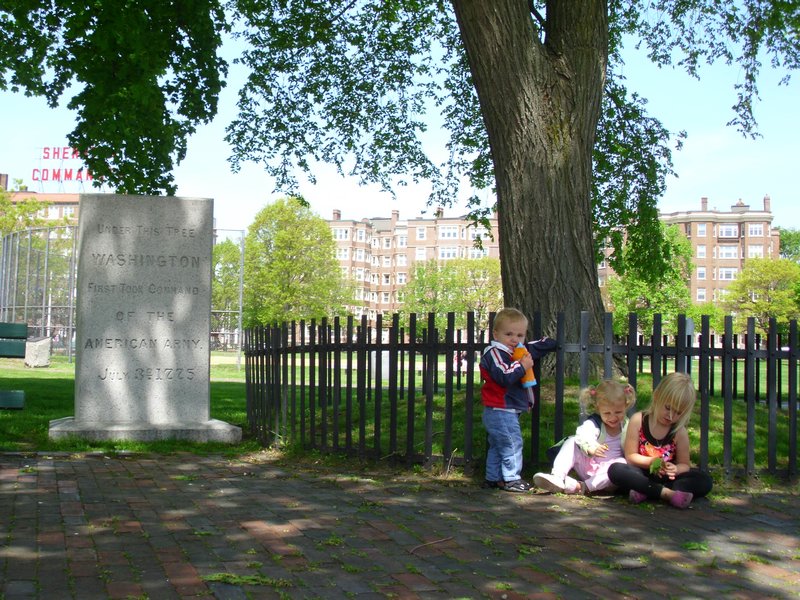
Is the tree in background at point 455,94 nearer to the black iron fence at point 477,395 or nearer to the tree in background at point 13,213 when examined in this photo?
the black iron fence at point 477,395

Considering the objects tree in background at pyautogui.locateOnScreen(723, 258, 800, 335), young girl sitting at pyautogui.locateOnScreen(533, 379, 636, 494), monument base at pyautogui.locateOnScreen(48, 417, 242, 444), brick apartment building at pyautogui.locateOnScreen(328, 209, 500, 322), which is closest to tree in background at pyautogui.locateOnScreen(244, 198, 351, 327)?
tree in background at pyautogui.locateOnScreen(723, 258, 800, 335)

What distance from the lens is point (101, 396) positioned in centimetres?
954

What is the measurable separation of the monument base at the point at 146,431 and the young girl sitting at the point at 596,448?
13.8 feet

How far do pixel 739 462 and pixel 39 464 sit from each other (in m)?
6.03

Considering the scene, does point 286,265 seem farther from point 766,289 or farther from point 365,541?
point 365,541

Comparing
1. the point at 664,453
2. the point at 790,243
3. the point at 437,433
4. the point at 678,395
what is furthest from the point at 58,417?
the point at 790,243

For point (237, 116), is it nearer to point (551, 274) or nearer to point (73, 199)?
point (551, 274)

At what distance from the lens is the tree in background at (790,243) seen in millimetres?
119269

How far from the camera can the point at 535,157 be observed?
29.1 feet

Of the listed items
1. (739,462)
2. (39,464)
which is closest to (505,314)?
(739,462)

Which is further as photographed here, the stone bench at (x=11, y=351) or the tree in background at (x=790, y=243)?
the tree in background at (x=790, y=243)

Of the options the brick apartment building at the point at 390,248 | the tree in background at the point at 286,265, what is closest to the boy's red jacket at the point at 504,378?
the tree in background at the point at 286,265

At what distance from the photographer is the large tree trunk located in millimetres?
8742

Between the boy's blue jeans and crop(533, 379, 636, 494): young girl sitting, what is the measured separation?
21 cm
